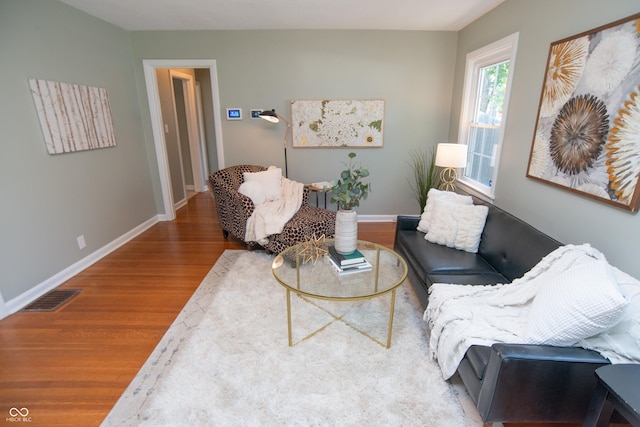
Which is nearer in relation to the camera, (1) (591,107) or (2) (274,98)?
(1) (591,107)

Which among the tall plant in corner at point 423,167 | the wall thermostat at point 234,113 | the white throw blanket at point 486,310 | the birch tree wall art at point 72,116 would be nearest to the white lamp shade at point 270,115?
the wall thermostat at point 234,113

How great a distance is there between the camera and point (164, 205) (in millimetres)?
4527

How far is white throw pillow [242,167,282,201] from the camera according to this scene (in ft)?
11.8

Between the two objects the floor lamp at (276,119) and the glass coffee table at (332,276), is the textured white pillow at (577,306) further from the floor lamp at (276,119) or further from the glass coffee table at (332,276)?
the floor lamp at (276,119)

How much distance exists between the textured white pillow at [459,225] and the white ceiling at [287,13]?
6.40ft

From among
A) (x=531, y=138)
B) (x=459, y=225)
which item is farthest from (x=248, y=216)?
(x=531, y=138)

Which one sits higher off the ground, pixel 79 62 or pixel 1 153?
pixel 79 62

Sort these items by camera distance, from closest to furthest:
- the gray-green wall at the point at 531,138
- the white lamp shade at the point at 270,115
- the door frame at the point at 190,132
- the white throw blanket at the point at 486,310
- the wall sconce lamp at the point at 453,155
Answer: the white throw blanket at the point at 486,310 < the gray-green wall at the point at 531,138 < the wall sconce lamp at the point at 453,155 < the white lamp shade at the point at 270,115 < the door frame at the point at 190,132

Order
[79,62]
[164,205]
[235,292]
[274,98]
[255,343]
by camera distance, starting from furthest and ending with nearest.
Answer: [164,205] → [274,98] → [79,62] → [235,292] → [255,343]

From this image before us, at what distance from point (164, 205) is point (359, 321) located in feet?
11.6

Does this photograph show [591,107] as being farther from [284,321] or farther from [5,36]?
[5,36]

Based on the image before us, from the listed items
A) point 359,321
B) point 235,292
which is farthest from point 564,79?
point 235,292

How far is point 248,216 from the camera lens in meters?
3.28

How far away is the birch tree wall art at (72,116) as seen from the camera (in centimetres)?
267
